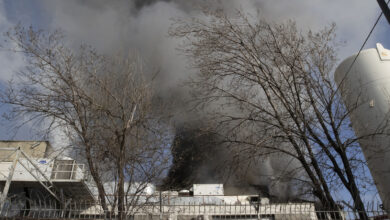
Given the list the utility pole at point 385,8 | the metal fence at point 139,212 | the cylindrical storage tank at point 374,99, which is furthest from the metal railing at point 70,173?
the utility pole at point 385,8

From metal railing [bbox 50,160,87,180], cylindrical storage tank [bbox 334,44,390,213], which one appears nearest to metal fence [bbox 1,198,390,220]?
cylindrical storage tank [bbox 334,44,390,213]

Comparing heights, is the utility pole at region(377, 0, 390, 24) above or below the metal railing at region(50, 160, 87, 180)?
above

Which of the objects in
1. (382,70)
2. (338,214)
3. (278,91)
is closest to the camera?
(338,214)

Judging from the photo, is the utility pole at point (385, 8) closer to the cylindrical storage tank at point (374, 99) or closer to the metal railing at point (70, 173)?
the cylindrical storage tank at point (374, 99)

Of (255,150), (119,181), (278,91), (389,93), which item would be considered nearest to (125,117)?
(119,181)

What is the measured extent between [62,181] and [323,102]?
14.9 m

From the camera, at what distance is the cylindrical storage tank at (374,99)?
1417 cm

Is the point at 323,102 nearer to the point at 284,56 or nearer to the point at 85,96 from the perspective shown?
the point at 284,56

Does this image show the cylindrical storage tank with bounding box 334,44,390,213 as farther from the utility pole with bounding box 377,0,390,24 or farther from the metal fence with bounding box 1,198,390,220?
the utility pole with bounding box 377,0,390,24

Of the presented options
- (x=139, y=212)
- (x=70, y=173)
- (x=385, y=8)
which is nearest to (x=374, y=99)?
(x=385, y=8)

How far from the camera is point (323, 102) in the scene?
807 centimetres

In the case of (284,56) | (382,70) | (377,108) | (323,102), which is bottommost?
(323,102)

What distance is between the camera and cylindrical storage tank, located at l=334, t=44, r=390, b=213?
558 inches

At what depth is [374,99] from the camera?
617 inches
